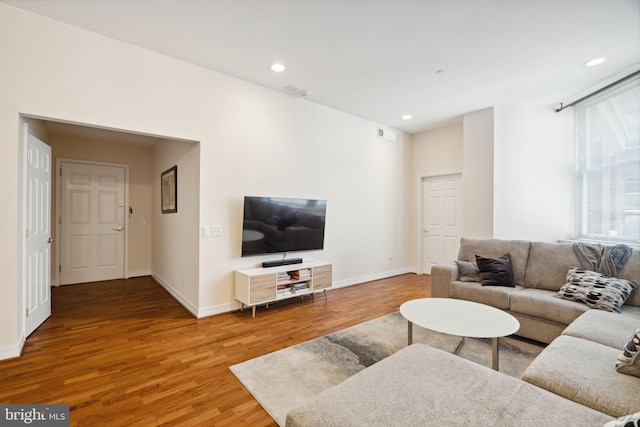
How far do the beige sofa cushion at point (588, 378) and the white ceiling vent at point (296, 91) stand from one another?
3661 mm

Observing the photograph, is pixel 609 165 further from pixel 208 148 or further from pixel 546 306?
pixel 208 148

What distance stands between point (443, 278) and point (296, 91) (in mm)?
3086

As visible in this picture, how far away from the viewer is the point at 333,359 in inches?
94.0

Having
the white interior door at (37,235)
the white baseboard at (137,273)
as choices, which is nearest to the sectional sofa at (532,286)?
the white interior door at (37,235)

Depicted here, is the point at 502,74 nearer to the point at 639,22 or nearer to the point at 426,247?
the point at 639,22

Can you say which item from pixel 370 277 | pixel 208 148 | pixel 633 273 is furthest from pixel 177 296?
pixel 633 273

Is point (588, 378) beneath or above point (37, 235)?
beneath

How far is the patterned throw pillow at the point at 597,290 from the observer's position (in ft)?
7.93

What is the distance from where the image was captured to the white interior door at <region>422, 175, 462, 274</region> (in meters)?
5.34

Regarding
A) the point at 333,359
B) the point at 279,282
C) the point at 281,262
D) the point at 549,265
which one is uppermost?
the point at 549,265

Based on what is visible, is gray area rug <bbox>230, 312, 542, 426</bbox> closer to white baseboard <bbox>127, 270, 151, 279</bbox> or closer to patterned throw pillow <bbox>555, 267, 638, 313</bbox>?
patterned throw pillow <bbox>555, 267, 638, 313</bbox>

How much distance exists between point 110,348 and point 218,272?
1.21 meters

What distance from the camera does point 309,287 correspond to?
3.91m

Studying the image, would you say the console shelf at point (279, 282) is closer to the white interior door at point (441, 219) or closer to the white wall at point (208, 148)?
the white wall at point (208, 148)
